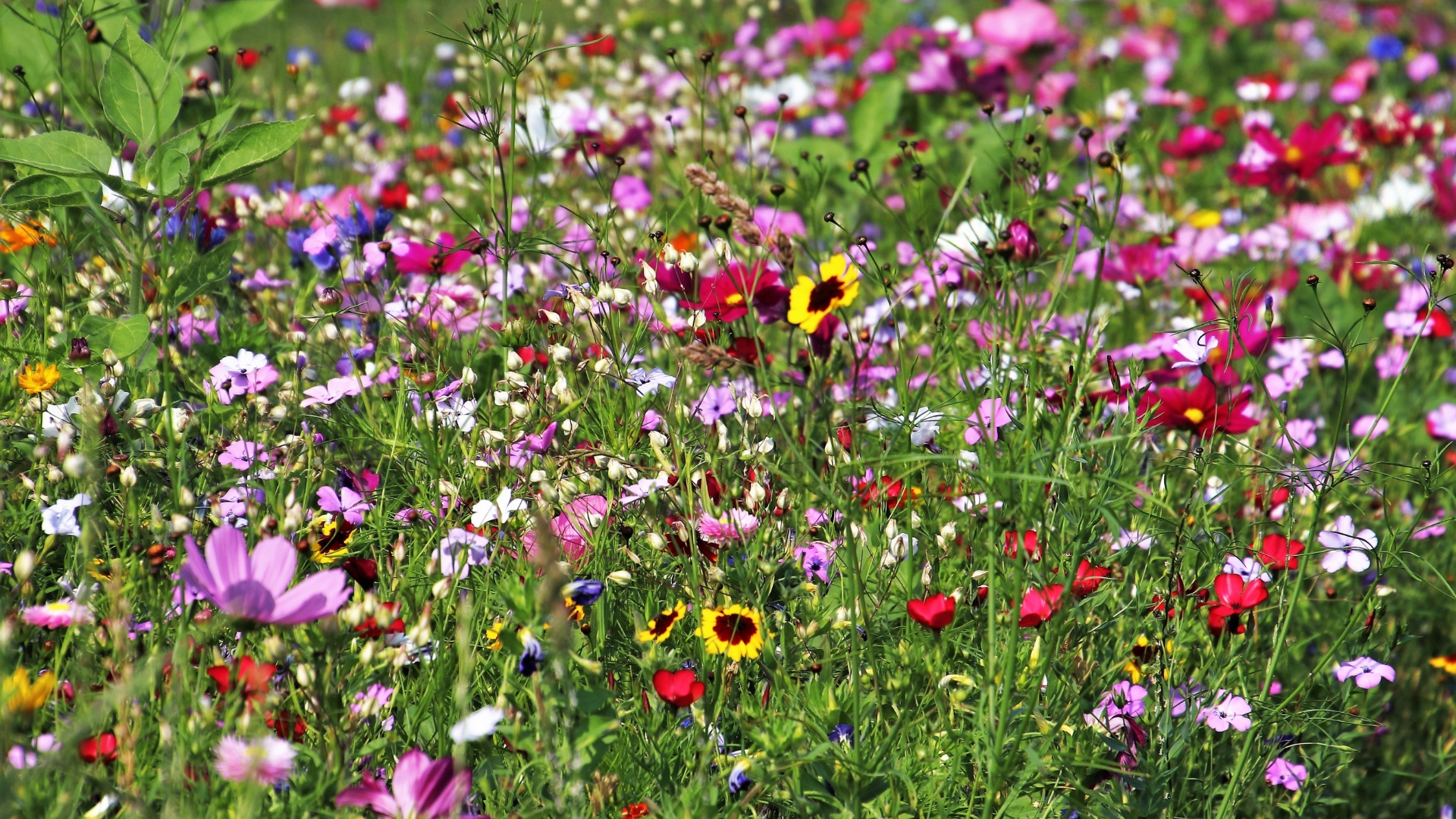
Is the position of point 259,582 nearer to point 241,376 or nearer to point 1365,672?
point 241,376

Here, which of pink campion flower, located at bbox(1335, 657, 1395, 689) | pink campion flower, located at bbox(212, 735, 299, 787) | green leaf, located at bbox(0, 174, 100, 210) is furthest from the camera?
green leaf, located at bbox(0, 174, 100, 210)

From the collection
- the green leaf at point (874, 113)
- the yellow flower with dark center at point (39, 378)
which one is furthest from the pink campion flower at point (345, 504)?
the green leaf at point (874, 113)

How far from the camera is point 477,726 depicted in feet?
3.69

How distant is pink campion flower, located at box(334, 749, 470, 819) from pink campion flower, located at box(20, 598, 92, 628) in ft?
1.12

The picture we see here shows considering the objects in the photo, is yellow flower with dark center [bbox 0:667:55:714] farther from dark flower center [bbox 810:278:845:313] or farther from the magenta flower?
dark flower center [bbox 810:278:845:313]

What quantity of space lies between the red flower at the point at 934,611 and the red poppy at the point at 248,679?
70 centimetres

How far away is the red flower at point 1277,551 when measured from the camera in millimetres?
1625

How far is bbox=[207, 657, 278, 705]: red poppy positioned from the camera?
117cm

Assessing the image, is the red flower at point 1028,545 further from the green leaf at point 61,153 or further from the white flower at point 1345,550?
the green leaf at point 61,153

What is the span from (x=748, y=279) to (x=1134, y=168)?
187 centimetres

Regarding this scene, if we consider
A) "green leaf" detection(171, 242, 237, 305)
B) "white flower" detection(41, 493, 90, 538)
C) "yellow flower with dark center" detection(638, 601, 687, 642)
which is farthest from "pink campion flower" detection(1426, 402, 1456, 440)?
"white flower" detection(41, 493, 90, 538)

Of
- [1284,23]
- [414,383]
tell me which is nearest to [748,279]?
→ [414,383]

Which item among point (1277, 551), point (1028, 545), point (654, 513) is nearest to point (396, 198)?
point (654, 513)

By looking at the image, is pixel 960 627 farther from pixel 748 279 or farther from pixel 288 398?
pixel 288 398
